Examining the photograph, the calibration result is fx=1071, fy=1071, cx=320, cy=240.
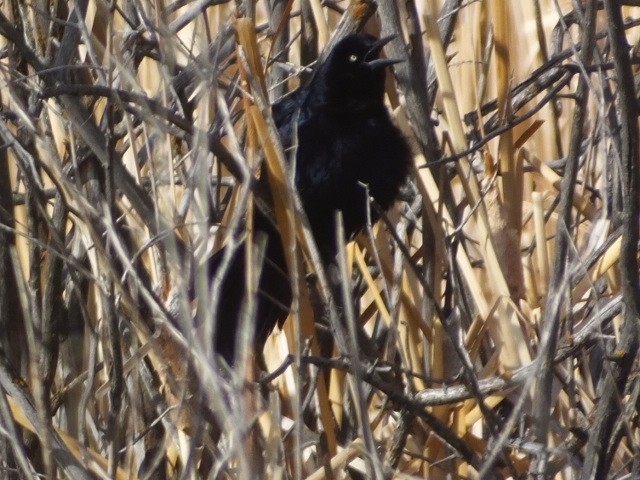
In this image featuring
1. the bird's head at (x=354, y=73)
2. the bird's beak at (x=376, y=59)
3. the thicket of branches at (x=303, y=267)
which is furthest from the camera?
the bird's head at (x=354, y=73)

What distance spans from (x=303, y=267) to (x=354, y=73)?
3.92 feet

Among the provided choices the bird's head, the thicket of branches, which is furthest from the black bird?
the thicket of branches

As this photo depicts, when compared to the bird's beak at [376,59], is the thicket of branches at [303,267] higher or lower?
lower

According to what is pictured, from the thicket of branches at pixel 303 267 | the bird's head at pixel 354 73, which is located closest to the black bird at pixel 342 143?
the bird's head at pixel 354 73

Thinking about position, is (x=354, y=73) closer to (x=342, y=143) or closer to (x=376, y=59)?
(x=376, y=59)

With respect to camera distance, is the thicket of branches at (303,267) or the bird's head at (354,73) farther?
the bird's head at (354,73)

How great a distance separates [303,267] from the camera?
7.16 ft

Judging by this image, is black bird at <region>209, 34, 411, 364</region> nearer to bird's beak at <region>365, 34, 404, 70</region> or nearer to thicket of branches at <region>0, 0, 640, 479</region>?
bird's beak at <region>365, 34, 404, 70</region>

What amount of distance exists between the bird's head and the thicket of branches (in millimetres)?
80

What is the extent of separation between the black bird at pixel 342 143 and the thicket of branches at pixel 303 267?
13 centimetres

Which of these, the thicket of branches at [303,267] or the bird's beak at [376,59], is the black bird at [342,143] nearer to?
the bird's beak at [376,59]

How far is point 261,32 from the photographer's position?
2971mm

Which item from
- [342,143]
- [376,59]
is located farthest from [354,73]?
[342,143]

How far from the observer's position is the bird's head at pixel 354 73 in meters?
3.15
